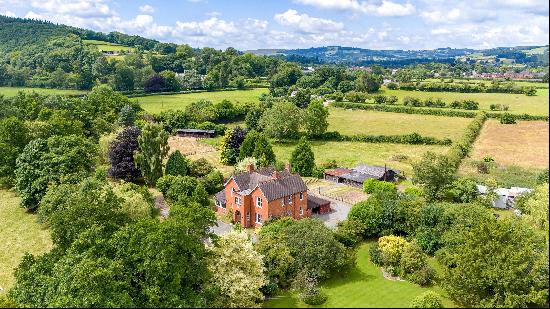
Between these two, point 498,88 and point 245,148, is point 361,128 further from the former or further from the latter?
point 498,88

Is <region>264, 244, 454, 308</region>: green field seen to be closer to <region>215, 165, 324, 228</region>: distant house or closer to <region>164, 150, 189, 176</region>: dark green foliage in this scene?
<region>215, 165, 324, 228</region>: distant house

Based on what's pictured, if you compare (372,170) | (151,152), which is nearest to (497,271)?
(372,170)

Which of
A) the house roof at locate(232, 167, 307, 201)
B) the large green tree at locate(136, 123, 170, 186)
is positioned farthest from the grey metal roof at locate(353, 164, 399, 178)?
the large green tree at locate(136, 123, 170, 186)

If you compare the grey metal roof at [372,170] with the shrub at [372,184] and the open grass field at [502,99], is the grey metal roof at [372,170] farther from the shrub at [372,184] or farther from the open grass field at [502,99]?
the open grass field at [502,99]

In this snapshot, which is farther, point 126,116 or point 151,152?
point 126,116

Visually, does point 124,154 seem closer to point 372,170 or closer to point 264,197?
point 264,197

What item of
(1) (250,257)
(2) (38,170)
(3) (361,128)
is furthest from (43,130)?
(3) (361,128)
